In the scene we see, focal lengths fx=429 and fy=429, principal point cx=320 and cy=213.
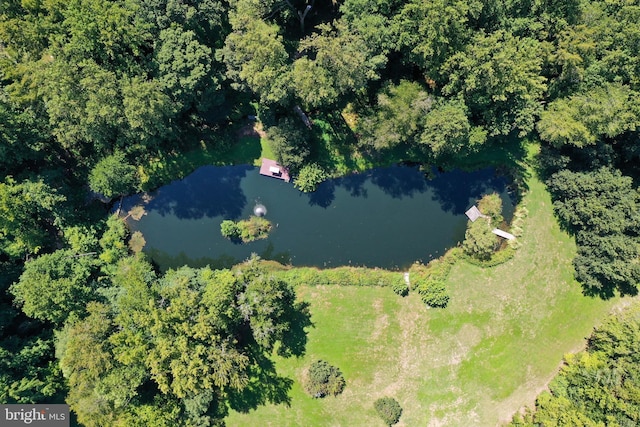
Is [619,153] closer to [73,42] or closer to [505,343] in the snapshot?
[505,343]

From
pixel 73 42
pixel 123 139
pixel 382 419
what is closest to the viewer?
pixel 73 42

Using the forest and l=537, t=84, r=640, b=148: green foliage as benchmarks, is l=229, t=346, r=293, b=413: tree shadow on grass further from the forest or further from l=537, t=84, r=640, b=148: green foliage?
l=537, t=84, r=640, b=148: green foliage

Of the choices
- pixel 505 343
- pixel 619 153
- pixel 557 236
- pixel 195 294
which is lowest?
pixel 505 343

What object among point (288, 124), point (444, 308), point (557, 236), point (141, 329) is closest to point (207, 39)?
point (288, 124)

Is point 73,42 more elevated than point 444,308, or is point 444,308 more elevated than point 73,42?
point 73,42

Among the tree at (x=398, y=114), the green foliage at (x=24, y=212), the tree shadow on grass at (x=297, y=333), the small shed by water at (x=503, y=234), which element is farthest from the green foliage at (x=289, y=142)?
the small shed by water at (x=503, y=234)

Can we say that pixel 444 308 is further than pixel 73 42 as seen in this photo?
Yes

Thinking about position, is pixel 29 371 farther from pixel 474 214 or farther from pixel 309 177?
pixel 474 214
